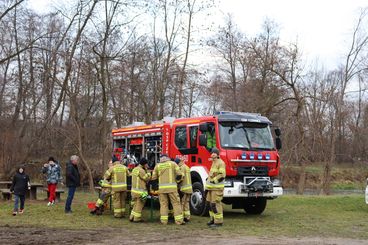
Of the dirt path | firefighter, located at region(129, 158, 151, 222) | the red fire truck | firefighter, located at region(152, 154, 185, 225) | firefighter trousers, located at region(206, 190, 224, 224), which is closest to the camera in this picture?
the dirt path

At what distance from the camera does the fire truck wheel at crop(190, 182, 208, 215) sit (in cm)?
1231

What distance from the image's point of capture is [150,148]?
14.5m

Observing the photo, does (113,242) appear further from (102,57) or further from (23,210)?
(102,57)

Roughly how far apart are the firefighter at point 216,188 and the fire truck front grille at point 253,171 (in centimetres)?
125

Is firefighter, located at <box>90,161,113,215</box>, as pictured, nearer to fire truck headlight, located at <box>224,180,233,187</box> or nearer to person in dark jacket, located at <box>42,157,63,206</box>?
fire truck headlight, located at <box>224,180,233,187</box>

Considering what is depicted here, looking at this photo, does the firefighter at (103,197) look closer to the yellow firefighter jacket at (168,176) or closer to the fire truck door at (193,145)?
the yellow firefighter jacket at (168,176)

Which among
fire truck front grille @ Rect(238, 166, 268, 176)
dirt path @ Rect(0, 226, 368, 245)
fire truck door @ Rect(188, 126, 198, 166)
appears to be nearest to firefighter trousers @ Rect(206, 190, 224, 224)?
fire truck front grille @ Rect(238, 166, 268, 176)

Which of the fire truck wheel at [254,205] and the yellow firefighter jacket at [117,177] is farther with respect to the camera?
the fire truck wheel at [254,205]

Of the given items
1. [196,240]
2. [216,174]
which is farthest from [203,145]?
[196,240]

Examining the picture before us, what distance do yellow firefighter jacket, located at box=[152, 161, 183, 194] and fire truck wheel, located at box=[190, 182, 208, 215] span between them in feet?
4.73

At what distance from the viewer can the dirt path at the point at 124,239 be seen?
8.37 m

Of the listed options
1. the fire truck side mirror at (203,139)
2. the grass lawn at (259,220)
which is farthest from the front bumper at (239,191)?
the fire truck side mirror at (203,139)

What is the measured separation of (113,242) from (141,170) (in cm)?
329

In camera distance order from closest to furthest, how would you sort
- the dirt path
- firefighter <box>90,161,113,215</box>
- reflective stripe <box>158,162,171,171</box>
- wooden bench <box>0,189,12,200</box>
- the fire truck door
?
the dirt path → reflective stripe <box>158,162,171,171</box> → firefighter <box>90,161,113,215</box> → the fire truck door → wooden bench <box>0,189,12,200</box>
